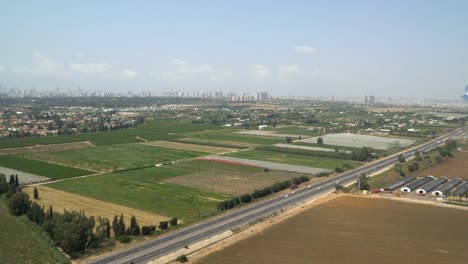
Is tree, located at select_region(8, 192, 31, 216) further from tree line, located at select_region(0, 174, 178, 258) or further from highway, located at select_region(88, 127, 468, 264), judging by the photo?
highway, located at select_region(88, 127, 468, 264)

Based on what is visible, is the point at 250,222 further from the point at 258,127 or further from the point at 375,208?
the point at 258,127

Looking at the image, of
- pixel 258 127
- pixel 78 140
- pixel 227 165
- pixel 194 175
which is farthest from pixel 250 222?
pixel 258 127

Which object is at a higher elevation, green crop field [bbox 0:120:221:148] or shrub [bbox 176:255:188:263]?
green crop field [bbox 0:120:221:148]

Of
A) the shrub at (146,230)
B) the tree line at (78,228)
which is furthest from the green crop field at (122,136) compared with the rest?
the shrub at (146,230)

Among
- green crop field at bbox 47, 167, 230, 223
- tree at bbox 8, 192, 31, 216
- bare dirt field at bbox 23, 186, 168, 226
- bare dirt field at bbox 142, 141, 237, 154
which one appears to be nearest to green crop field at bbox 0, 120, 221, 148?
bare dirt field at bbox 142, 141, 237, 154

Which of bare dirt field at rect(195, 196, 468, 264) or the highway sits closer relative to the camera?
bare dirt field at rect(195, 196, 468, 264)

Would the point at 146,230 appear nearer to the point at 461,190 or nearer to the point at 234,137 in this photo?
the point at 461,190

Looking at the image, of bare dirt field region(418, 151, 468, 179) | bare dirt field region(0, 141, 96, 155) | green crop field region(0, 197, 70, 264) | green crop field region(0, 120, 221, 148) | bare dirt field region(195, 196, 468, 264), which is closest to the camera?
bare dirt field region(195, 196, 468, 264)
